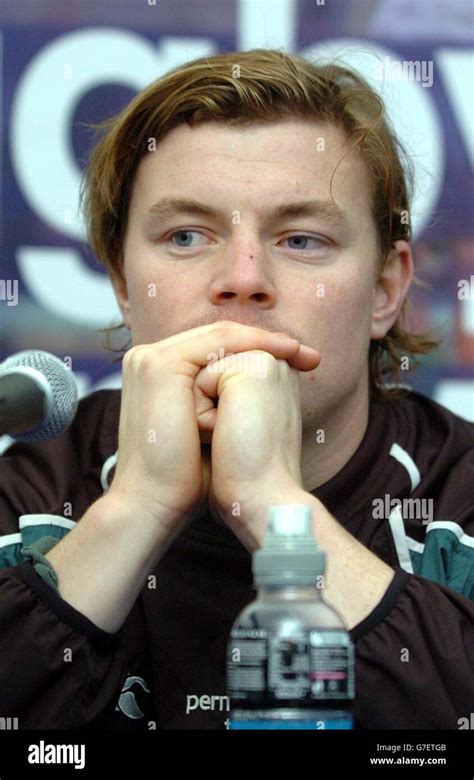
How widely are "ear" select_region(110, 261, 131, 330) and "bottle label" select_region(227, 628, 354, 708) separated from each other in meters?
0.93

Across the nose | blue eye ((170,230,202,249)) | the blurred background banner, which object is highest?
the blurred background banner

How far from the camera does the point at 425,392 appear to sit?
2141mm

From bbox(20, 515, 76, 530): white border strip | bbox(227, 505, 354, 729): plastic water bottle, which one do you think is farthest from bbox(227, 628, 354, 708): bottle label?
bbox(20, 515, 76, 530): white border strip

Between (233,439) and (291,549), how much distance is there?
365 mm

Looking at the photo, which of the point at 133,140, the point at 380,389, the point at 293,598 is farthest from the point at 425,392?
the point at 293,598

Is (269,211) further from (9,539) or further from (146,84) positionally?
(146,84)

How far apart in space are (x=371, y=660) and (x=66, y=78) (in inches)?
52.2

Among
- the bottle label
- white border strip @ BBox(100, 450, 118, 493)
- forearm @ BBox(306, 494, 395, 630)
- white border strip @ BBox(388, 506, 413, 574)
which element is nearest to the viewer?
the bottle label

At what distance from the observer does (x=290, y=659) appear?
2.98 feet

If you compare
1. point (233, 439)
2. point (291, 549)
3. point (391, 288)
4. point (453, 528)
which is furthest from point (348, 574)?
point (391, 288)

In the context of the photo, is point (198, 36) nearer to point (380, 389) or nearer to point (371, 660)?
point (380, 389)

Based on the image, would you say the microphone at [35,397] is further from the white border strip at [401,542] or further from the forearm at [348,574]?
the white border strip at [401,542]

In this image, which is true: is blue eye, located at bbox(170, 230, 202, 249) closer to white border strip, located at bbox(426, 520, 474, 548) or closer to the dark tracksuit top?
the dark tracksuit top

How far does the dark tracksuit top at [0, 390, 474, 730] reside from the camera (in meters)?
1.22
